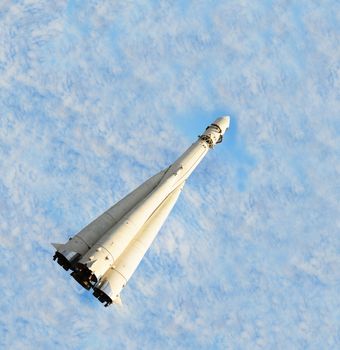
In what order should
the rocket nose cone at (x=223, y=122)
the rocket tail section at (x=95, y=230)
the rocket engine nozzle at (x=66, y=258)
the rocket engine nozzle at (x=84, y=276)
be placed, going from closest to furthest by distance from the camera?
the rocket engine nozzle at (x=84, y=276) < the rocket engine nozzle at (x=66, y=258) < the rocket tail section at (x=95, y=230) < the rocket nose cone at (x=223, y=122)

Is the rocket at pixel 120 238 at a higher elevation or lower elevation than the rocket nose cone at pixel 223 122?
lower

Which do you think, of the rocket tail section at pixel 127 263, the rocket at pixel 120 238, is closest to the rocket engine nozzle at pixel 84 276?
the rocket at pixel 120 238

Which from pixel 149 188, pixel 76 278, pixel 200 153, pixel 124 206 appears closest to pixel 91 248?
pixel 76 278

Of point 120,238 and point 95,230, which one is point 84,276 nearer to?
point 120,238

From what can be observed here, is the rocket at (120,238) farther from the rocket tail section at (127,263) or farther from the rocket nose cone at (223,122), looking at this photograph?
the rocket nose cone at (223,122)

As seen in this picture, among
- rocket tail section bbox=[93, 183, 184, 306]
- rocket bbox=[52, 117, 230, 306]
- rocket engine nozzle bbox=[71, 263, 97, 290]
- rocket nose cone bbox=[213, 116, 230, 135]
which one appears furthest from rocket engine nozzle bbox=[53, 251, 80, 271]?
rocket nose cone bbox=[213, 116, 230, 135]

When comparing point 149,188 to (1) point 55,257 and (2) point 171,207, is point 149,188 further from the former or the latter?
(1) point 55,257
